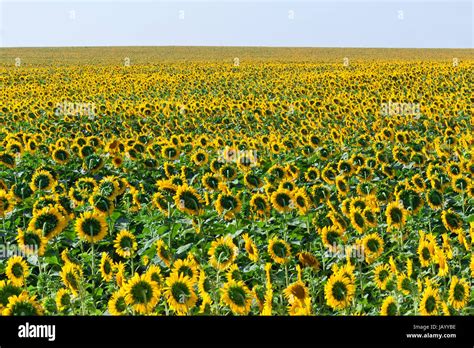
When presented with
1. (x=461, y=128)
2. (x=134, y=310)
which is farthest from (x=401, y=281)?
(x=461, y=128)

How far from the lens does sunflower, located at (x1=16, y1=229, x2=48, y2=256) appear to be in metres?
5.53

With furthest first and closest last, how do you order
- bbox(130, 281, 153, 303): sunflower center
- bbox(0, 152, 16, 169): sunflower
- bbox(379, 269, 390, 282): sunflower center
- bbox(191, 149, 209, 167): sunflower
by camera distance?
bbox(191, 149, 209, 167): sunflower → bbox(0, 152, 16, 169): sunflower → bbox(379, 269, 390, 282): sunflower center → bbox(130, 281, 153, 303): sunflower center

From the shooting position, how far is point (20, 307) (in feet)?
12.4

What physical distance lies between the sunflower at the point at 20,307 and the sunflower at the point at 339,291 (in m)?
1.90

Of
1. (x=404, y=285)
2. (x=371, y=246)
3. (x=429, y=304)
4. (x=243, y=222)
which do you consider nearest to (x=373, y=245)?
(x=371, y=246)

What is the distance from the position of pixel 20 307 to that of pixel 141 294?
75 centimetres

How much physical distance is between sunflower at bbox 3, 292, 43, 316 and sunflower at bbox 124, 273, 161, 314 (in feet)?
1.84

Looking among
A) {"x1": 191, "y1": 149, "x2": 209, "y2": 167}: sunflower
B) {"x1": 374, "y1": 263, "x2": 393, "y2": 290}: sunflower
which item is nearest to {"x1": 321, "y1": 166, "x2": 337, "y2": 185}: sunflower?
{"x1": 191, "y1": 149, "x2": 209, "y2": 167}: sunflower

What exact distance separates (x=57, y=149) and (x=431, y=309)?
7.54 m

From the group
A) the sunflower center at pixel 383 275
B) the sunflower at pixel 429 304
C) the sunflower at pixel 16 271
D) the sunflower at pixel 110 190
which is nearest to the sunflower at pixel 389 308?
the sunflower at pixel 429 304

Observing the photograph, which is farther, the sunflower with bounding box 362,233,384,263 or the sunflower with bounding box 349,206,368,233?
the sunflower with bounding box 349,206,368,233

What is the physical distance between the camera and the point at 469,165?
8141mm

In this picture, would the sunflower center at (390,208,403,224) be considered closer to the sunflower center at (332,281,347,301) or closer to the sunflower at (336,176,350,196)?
the sunflower at (336,176,350,196)

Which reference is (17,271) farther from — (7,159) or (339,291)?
(7,159)
